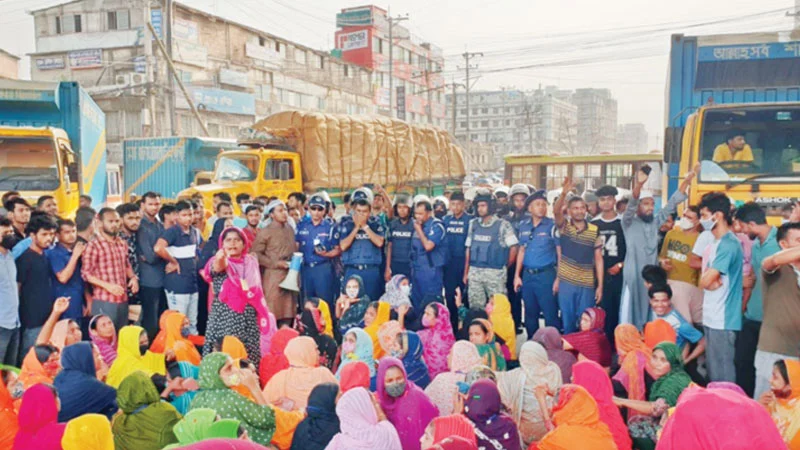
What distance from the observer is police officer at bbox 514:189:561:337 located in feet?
22.2

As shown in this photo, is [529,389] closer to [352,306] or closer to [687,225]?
[352,306]

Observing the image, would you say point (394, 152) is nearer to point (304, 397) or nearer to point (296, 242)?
point (296, 242)

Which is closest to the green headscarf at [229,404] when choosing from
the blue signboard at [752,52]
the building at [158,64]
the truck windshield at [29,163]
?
the blue signboard at [752,52]

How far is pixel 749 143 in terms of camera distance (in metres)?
7.04

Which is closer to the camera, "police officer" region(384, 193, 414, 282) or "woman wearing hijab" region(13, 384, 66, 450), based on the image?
"woman wearing hijab" region(13, 384, 66, 450)

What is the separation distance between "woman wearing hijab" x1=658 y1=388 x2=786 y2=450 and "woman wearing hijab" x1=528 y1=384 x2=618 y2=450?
0.88m

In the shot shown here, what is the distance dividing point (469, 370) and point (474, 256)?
2790 millimetres

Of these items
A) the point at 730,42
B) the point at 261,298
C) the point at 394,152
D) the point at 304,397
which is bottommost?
the point at 304,397

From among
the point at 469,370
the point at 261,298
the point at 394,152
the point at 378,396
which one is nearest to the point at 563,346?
the point at 469,370

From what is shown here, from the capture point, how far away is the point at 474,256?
23.1ft

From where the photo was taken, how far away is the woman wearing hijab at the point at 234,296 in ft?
17.4

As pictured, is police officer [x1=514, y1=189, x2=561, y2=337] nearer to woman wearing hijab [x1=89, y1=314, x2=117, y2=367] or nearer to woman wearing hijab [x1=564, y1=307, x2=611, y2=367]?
woman wearing hijab [x1=564, y1=307, x2=611, y2=367]

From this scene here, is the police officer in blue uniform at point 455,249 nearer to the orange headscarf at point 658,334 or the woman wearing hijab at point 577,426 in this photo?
the orange headscarf at point 658,334

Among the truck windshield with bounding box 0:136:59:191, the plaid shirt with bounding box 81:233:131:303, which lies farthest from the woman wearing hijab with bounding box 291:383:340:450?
the truck windshield with bounding box 0:136:59:191
